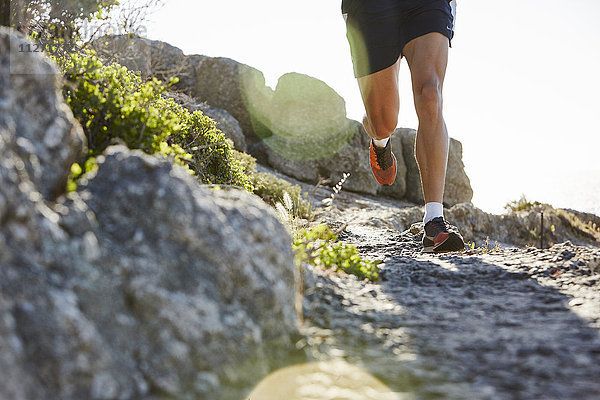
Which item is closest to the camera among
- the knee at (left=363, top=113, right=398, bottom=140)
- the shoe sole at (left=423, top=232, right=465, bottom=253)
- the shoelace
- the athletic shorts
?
the shoe sole at (left=423, top=232, right=465, bottom=253)

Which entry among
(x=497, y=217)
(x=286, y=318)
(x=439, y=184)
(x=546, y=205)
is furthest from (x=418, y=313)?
(x=546, y=205)

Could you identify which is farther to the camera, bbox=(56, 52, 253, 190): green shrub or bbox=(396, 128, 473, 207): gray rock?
bbox=(396, 128, 473, 207): gray rock

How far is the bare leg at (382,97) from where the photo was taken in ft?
15.2

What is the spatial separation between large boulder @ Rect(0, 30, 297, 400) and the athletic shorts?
3.11 metres

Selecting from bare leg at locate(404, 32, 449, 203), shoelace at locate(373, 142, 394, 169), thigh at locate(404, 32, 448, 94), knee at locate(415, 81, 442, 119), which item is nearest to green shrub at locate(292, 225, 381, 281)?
bare leg at locate(404, 32, 449, 203)

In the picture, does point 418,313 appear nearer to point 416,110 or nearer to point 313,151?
point 416,110

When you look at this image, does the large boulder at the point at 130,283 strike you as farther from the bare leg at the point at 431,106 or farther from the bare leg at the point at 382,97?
the bare leg at the point at 382,97

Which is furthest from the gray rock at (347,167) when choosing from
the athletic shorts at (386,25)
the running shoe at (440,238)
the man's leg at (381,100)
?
the running shoe at (440,238)

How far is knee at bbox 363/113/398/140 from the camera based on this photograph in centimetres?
475

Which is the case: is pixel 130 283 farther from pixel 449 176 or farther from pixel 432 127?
pixel 449 176

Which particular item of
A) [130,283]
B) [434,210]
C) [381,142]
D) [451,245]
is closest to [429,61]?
[434,210]

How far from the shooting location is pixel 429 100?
3883 mm

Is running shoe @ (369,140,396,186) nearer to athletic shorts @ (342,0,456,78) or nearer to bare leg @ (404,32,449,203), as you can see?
athletic shorts @ (342,0,456,78)

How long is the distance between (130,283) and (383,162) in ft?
15.1
